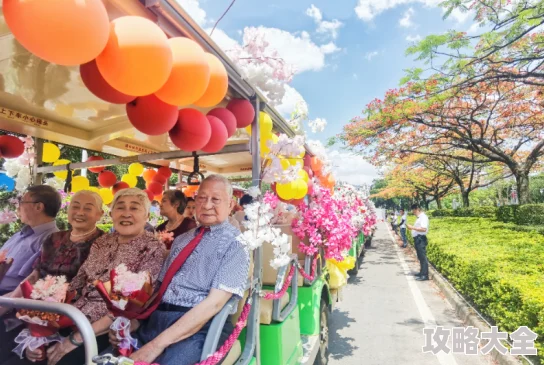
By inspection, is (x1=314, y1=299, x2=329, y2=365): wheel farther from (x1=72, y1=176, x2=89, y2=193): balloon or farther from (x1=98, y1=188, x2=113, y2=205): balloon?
(x1=72, y1=176, x2=89, y2=193): balloon

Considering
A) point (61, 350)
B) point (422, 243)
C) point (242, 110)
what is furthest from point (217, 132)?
point (422, 243)

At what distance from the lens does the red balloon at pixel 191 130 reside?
2154 mm

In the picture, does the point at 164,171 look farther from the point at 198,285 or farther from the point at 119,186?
the point at 198,285

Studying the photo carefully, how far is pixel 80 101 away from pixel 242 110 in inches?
59.9

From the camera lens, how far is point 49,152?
4.24 metres

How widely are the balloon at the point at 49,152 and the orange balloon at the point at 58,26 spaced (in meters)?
3.59

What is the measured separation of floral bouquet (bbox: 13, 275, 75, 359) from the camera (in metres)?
1.73

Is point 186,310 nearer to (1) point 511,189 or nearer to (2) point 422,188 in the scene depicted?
(2) point 422,188

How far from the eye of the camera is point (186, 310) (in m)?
2.00

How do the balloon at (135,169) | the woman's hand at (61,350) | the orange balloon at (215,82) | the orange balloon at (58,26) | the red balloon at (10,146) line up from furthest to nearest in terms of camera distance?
1. the balloon at (135,169)
2. the red balloon at (10,146)
3. the woman's hand at (61,350)
4. the orange balloon at (215,82)
5. the orange balloon at (58,26)

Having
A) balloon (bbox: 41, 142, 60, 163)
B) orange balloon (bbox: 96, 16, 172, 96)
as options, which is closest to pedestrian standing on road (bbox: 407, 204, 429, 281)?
balloon (bbox: 41, 142, 60, 163)

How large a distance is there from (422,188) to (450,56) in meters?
28.6

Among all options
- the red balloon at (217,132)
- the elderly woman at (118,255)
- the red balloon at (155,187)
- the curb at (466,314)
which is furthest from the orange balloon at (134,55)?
the curb at (466,314)

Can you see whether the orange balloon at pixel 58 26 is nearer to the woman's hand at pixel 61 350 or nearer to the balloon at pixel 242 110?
the balloon at pixel 242 110
